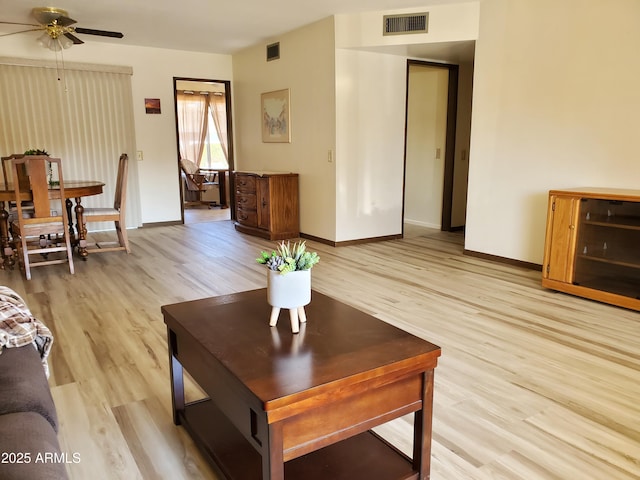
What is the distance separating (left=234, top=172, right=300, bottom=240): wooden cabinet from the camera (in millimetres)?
5953

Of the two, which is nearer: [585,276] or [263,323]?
[263,323]

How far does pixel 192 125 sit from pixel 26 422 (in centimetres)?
1060

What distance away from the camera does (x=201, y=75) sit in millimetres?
7188

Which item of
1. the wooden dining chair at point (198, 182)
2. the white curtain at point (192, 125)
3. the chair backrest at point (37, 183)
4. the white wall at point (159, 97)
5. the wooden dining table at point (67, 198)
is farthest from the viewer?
the white curtain at point (192, 125)

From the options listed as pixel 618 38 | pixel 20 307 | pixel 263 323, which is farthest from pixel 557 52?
pixel 20 307

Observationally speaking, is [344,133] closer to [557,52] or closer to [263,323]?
[557,52]

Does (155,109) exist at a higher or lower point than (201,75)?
lower

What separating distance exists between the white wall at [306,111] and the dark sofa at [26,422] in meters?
4.24

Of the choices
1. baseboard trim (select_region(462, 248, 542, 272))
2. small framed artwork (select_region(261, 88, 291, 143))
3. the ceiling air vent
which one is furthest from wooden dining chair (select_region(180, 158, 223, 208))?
baseboard trim (select_region(462, 248, 542, 272))

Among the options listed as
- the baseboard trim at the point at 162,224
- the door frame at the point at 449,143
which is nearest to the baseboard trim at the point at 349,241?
the door frame at the point at 449,143

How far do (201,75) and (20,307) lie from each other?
20.1 ft

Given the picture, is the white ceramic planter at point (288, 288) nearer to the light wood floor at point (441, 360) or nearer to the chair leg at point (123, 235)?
the light wood floor at point (441, 360)

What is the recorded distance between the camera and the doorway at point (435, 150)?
6.33 m

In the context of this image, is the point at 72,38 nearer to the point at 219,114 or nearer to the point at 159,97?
the point at 159,97
